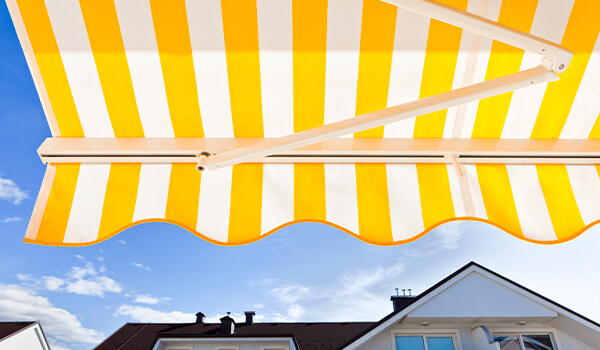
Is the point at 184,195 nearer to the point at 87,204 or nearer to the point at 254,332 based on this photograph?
the point at 87,204

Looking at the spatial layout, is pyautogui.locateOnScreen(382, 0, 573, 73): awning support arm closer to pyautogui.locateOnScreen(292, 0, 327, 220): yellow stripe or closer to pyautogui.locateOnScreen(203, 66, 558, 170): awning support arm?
pyautogui.locateOnScreen(203, 66, 558, 170): awning support arm

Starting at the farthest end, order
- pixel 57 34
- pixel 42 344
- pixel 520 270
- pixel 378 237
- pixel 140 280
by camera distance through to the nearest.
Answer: pixel 140 280 < pixel 520 270 < pixel 42 344 < pixel 378 237 < pixel 57 34

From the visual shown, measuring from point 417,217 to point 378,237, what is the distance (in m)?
0.29

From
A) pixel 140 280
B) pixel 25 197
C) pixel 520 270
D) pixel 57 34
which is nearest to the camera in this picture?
pixel 57 34

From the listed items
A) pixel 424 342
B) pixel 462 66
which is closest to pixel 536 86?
pixel 462 66

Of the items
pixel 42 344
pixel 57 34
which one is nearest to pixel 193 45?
pixel 57 34

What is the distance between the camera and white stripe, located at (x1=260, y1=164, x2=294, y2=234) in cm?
259

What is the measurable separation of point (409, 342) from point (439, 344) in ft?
3.71

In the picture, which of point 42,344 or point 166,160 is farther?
point 42,344

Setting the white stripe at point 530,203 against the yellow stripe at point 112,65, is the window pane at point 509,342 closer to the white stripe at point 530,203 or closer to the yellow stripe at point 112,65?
the white stripe at point 530,203

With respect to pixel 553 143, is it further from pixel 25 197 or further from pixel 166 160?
pixel 25 197

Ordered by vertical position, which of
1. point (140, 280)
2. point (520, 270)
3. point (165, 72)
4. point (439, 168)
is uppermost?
point (140, 280)

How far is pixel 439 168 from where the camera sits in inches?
108

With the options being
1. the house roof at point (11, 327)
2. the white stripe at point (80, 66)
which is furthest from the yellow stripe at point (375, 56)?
the house roof at point (11, 327)
